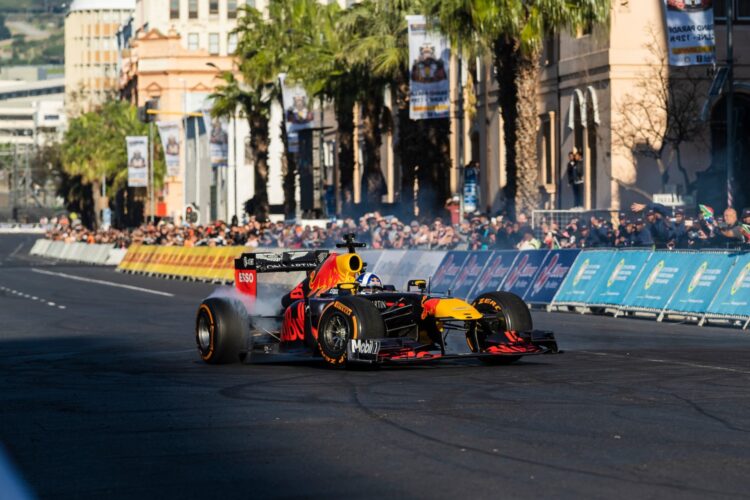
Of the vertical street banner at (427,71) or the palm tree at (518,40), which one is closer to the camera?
the palm tree at (518,40)

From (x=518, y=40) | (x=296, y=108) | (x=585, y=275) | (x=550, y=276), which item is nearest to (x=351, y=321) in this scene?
(x=585, y=275)

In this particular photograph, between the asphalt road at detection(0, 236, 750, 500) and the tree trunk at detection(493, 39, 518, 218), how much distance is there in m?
17.0

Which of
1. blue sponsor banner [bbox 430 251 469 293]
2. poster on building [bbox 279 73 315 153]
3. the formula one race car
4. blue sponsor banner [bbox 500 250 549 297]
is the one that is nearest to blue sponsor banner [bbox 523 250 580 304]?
blue sponsor banner [bbox 500 250 549 297]

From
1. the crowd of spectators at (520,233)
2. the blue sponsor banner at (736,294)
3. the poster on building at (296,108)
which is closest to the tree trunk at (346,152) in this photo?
the poster on building at (296,108)

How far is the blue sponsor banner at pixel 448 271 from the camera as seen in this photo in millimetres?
31719

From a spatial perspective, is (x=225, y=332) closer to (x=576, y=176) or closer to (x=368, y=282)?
(x=368, y=282)

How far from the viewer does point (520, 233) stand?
33156 mm

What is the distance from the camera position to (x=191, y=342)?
2144cm

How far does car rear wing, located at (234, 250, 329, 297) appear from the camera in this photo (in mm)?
17812

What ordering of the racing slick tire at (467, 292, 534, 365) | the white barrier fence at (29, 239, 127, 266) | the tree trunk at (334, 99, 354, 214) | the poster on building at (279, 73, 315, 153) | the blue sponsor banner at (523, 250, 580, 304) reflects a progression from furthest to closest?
the white barrier fence at (29, 239, 127, 266) → the poster on building at (279, 73, 315, 153) → the tree trunk at (334, 99, 354, 214) → the blue sponsor banner at (523, 250, 580, 304) → the racing slick tire at (467, 292, 534, 365)

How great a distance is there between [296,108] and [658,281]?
108ft

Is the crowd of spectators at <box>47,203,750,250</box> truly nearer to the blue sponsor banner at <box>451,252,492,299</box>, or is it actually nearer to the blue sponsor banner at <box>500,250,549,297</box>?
the blue sponsor banner at <box>451,252,492,299</box>

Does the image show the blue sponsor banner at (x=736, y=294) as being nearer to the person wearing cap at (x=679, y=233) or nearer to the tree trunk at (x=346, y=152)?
the person wearing cap at (x=679, y=233)

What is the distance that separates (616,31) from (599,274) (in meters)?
16.6
